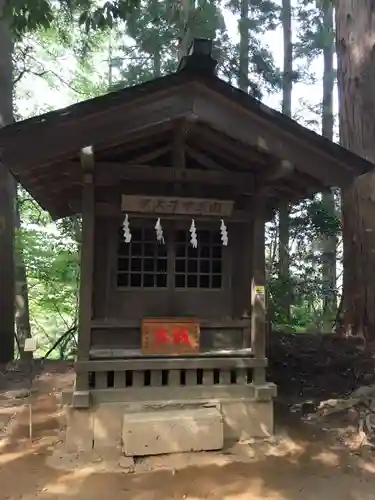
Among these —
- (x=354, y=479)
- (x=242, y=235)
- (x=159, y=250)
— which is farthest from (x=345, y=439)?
(x=159, y=250)

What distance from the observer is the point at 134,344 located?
554 centimetres

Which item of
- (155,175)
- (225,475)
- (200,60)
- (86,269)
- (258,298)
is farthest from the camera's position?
(258,298)

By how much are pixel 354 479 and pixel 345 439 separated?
3.30 feet

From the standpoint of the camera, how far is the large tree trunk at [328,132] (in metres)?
13.0

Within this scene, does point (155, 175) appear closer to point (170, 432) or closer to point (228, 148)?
point (228, 148)

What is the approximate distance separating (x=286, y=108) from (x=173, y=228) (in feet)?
44.2

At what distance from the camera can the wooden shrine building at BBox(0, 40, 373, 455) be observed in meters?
4.77

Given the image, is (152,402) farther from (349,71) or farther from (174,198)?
(349,71)

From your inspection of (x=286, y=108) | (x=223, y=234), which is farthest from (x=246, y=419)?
(x=286, y=108)

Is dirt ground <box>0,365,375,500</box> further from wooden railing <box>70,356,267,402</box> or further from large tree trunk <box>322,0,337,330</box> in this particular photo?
large tree trunk <box>322,0,337,330</box>

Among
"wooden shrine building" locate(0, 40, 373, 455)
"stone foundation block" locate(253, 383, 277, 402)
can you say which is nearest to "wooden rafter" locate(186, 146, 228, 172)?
"wooden shrine building" locate(0, 40, 373, 455)

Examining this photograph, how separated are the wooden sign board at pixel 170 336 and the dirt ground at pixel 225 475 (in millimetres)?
1201

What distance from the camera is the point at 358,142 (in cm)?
829

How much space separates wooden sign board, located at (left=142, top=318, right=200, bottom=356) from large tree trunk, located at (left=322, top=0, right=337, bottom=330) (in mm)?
6412
